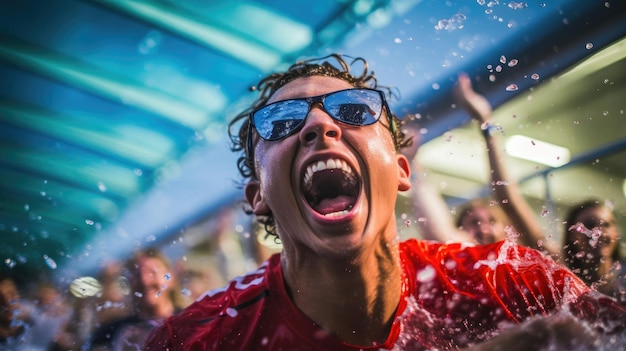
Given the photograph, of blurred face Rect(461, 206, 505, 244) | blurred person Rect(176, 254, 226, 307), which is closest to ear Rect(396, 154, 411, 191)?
blurred face Rect(461, 206, 505, 244)

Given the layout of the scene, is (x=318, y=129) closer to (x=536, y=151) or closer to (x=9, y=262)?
(x=9, y=262)

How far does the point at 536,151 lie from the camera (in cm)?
533

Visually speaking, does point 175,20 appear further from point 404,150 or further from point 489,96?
point 489,96

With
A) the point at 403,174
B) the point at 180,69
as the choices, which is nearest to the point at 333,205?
the point at 403,174

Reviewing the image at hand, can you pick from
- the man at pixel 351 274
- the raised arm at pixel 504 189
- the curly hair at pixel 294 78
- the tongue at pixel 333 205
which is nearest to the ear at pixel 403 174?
the curly hair at pixel 294 78

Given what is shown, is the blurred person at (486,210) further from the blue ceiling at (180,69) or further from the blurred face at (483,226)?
the blue ceiling at (180,69)

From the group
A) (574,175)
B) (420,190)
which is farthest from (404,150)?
(574,175)

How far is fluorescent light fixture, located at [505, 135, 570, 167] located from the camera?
5.07 m

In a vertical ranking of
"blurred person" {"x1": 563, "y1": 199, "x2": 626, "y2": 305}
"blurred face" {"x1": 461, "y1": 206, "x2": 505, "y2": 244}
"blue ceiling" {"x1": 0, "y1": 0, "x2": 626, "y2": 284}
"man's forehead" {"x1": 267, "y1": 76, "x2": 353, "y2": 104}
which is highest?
"blue ceiling" {"x1": 0, "y1": 0, "x2": 626, "y2": 284}

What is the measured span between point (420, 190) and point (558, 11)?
179cm

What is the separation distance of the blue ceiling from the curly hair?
0.33 meters

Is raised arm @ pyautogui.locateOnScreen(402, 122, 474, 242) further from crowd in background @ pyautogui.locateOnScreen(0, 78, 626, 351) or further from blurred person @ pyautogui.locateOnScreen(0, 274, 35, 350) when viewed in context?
blurred person @ pyautogui.locateOnScreen(0, 274, 35, 350)

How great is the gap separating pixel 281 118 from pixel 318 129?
23 centimetres

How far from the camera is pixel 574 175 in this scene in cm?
552
